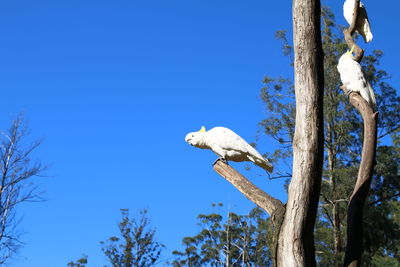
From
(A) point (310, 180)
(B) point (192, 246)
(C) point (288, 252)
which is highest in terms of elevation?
(B) point (192, 246)

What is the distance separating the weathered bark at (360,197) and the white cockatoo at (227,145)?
629 mm

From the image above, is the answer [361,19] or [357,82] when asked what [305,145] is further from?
[361,19]

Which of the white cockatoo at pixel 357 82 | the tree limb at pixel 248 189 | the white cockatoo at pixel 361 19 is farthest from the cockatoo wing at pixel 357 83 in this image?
the tree limb at pixel 248 189

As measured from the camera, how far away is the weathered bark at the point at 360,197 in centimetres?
300

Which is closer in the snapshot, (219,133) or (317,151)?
(317,151)

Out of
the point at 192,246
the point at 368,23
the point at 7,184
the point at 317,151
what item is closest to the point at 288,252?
the point at 317,151

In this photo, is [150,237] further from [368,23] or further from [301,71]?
[301,71]

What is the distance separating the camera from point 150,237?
1043 centimetres

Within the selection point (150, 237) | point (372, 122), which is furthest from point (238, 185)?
point (150, 237)

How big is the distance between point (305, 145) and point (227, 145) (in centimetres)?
89

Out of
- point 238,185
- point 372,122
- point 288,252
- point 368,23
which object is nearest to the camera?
point 288,252

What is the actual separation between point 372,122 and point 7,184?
6.05m

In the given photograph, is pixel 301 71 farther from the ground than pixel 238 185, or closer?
farther from the ground

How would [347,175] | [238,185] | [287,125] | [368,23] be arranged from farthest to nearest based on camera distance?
[287,125] → [347,175] → [368,23] → [238,185]
